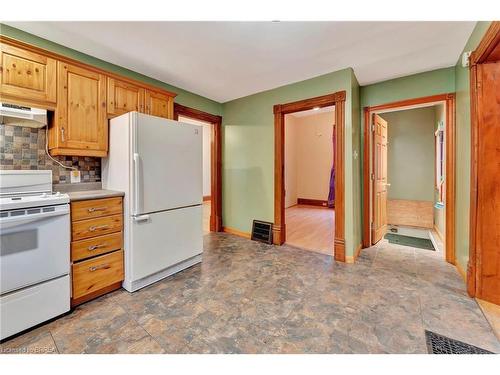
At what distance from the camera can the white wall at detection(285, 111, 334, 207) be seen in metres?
6.55

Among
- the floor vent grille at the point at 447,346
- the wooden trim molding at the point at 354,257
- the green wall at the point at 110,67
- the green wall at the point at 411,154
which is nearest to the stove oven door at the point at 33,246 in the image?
the green wall at the point at 110,67

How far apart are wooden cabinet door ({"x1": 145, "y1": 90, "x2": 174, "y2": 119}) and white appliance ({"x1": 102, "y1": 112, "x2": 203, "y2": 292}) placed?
533mm

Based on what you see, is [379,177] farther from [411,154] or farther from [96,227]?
[96,227]

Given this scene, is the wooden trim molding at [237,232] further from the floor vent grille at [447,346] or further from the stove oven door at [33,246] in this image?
the floor vent grille at [447,346]

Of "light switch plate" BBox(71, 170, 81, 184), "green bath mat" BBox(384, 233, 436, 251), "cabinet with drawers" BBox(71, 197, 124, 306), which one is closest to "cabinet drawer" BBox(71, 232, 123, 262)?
"cabinet with drawers" BBox(71, 197, 124, 306)

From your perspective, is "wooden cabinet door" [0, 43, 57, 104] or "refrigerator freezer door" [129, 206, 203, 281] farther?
"refrigerator freezer door" [129, 206, 203, 281]

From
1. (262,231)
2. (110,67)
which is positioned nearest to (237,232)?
(262,231)

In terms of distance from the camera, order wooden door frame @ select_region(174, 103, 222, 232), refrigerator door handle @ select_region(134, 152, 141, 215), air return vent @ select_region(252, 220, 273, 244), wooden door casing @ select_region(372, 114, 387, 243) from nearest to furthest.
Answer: refrigerator door handle @ select_region(134, 152, 141, 215) → wooden door casing @ select_region(372, 114, 387, 243) → air return vent @ select_region(252, 220, 273, 244) → wooden door frame @ select_region(174, 103, 222, 232)

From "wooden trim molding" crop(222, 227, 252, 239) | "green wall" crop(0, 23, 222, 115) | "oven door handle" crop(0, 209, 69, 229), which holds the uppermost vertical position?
"green wall" crop(0, 23, 222, 115)

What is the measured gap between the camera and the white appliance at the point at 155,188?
2.05m

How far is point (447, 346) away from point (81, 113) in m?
3.41

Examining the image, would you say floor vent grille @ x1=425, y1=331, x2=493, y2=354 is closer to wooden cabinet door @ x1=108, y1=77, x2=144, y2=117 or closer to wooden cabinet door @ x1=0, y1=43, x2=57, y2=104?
wooden cabinet door @ x1=108, y1=77, x2=144, y2=117
